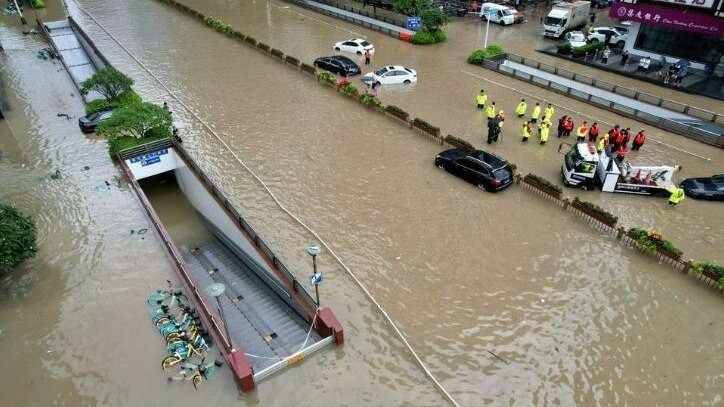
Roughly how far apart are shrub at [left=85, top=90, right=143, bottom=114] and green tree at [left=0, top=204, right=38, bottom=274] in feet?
37.6

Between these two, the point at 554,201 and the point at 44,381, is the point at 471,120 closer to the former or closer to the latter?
the point at 554,201

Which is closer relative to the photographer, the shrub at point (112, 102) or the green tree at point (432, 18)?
the shrub at point (112, 102)

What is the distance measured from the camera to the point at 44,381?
12.3 meters

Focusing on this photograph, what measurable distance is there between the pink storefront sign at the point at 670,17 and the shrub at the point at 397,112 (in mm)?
18344

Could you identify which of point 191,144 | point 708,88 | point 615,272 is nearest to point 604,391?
point 615,272

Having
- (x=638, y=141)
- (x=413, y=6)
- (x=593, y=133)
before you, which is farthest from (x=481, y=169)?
(x=413, y=6)

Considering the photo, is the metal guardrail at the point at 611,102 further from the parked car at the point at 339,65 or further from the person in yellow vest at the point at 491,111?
the parked car at the point at 339,65

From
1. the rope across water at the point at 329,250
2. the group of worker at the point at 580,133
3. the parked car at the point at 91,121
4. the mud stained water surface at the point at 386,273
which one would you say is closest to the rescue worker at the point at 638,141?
the group of worker at the point at 580,133

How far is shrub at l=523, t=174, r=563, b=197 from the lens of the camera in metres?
18.1

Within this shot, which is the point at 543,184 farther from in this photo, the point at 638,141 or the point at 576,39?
the point at 576,39

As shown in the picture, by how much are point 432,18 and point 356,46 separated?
A: 651cm

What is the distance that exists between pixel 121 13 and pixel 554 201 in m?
46.4

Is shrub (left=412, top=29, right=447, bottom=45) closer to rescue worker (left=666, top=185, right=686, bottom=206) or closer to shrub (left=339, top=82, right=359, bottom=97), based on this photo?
shrub (left=339, top=82, right=359, bottom=97)

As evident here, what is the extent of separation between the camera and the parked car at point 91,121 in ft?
78.5
